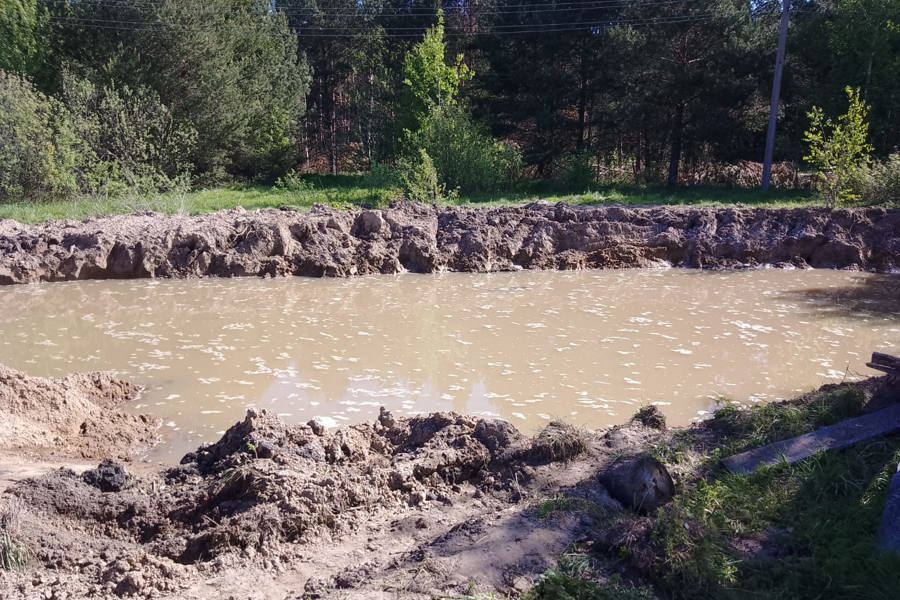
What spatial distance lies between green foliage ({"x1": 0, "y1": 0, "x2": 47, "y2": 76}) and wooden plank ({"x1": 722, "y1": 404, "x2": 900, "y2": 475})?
94.3 ft

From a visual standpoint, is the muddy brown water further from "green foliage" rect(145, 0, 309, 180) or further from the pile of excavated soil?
"green foliage" rect(145, 0, 309, 180)

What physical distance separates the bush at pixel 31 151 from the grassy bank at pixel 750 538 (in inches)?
748

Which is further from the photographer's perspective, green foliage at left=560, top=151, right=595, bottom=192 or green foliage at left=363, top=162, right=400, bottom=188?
green foliage at left=560, top=151, right=595, bottom=192

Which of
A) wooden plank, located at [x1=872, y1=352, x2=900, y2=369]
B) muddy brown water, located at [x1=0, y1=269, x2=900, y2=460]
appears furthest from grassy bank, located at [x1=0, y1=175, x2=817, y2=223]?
wooden plank, located at [x1=872, y1=352, x2=900, y2=369]

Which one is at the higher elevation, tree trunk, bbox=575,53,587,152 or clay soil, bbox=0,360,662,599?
tree trunk, bbox=575,53,587,152

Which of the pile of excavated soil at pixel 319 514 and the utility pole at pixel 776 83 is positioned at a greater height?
the utility pole at pixel 776 83

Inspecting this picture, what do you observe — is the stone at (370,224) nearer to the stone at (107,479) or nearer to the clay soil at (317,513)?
the clay soil at (317,513)

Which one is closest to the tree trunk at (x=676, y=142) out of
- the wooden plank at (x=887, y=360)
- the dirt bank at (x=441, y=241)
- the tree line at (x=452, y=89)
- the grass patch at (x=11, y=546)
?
the tree line at (x=452, y=89)

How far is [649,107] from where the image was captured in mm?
24812

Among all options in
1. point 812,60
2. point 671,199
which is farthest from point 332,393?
point 812,60

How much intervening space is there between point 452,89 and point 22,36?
15965 millimetres

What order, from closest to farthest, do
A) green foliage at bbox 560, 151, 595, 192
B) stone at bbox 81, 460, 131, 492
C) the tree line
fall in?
stone at bbox 81, 460, 131, 492, the tree line, green foliage at bbox 560, 151, 595, 192

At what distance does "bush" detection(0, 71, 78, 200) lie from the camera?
19.0 meters

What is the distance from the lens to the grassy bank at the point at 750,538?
11.6 feet
